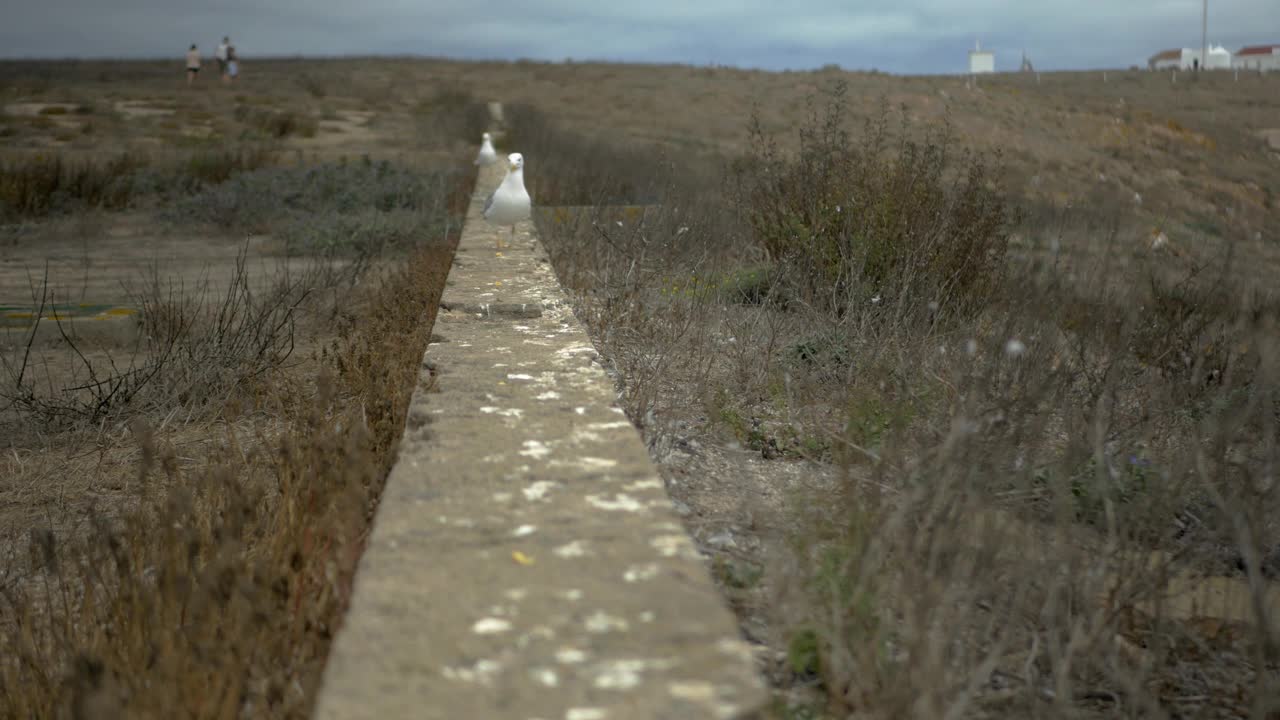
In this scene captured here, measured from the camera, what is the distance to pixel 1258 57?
198 ft

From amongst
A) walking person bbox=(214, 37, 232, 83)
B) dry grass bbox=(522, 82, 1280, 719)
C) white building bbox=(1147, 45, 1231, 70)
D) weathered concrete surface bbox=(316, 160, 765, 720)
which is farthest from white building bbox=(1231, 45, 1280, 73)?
weathered concrete surface bbox=(316, 160, 765, 720)

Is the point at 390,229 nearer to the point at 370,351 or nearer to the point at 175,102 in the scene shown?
the point at 370,351

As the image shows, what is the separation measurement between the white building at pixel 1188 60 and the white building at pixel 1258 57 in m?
0.79

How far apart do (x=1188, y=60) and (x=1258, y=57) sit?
751 cm

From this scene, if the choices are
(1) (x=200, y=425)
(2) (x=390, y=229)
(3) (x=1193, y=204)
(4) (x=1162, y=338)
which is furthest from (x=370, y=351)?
(3) (x=1193, y=204)

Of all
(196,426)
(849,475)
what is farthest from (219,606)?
(196,426)

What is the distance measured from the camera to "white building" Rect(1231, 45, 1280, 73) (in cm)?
5591

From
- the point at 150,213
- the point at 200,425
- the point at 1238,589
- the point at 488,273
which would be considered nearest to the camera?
the point at 1238,589

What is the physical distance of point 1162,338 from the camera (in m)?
5.19

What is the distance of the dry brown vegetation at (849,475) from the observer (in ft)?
5.91

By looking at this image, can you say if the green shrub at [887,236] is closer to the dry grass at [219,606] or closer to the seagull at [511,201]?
the seagull at [511,201]

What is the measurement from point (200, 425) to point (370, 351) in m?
1.06

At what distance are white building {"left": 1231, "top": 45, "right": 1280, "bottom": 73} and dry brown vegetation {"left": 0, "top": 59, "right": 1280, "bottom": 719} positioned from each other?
187 feet

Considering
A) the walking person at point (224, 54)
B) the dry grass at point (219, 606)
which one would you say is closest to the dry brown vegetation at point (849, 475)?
the dry grass at point (219, 606)
